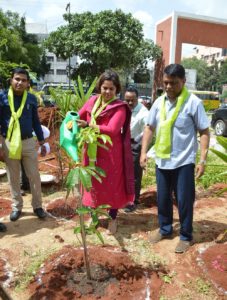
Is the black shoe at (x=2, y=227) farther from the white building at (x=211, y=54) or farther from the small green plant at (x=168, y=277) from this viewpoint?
the white building at (x=211, y=54)

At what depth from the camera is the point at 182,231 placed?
2984 millimetres

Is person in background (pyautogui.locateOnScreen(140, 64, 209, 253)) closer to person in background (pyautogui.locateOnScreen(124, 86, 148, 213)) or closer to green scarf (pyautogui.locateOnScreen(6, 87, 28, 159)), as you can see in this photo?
person in background (pyautogui.locateOnScreen(124, 86, 148, 213))

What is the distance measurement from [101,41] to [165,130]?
45.7 ft

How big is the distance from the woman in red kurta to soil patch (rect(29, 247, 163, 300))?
0.55 metres

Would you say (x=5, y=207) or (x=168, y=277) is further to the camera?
(x=5, y=207)

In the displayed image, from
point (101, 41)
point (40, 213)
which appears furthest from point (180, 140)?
point (101, 41)

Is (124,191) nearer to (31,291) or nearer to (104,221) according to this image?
(104,221)

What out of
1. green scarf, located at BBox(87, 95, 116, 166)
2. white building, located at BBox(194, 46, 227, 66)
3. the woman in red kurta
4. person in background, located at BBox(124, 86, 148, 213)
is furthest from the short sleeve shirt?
white building, located at BBox(194, 46, 227, 66)

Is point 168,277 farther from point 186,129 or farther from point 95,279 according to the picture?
point 186,129

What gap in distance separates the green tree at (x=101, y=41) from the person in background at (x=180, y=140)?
13.3m

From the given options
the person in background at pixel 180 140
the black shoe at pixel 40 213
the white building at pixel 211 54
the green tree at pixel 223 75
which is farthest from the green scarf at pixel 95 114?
the white building at pixel 211 54

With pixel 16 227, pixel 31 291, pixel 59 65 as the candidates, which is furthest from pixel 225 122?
pixel 59 65

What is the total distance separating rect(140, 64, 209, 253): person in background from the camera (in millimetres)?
2691

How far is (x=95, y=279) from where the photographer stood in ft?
8.07
